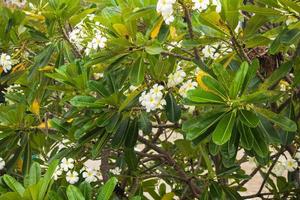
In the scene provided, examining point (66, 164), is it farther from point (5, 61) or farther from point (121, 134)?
point (5, 61)

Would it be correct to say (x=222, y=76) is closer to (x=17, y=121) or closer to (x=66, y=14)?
(x=66, y=14)

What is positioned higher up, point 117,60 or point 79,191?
point 117,60

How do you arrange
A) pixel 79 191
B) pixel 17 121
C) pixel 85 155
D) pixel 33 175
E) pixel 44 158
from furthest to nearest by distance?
pixel 44 158 → pixel 85 155 → pixel 17 121 → pixel 33 175 → pixel 79 191

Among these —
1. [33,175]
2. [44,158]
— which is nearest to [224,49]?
[33,175]

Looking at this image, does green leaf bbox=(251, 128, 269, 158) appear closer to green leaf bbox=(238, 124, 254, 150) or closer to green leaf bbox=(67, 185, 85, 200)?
green leaf bbox=(238, 124, 254, 150)

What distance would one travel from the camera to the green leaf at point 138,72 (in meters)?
1.42

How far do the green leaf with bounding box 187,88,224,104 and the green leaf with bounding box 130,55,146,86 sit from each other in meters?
0.23

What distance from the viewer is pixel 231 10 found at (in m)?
1.25

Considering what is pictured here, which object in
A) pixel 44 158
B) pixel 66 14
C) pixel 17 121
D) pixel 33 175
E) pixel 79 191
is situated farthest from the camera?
pixel 44 158

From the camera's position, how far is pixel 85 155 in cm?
196

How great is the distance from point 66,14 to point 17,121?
449 millimetres

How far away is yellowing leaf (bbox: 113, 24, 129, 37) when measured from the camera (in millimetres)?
1370

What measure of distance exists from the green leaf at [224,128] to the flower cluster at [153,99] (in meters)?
0.27

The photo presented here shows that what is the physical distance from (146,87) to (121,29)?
0.78 feet
